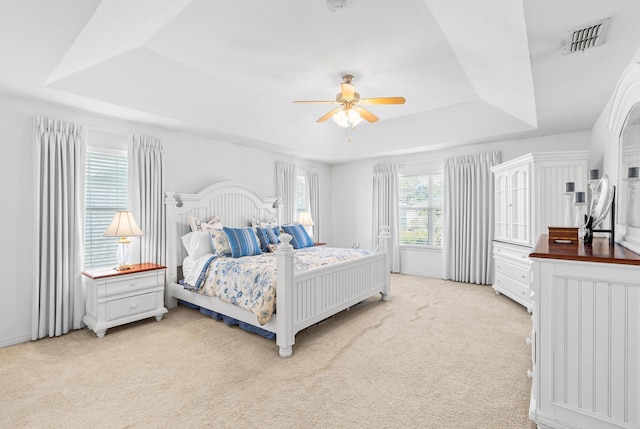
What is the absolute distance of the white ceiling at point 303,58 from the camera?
6.64 ft

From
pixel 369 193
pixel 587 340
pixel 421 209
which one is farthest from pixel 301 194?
pixel 587 340

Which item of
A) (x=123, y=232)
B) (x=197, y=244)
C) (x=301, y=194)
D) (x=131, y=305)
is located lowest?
(x=131, y=305)

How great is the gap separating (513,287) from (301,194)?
3972 mm

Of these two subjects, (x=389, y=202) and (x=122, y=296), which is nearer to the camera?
(x=122, y=296)

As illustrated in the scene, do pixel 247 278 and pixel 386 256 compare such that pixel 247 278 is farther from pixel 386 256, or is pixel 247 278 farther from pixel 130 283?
pixel 386 256

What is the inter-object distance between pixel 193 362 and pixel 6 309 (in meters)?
2.02

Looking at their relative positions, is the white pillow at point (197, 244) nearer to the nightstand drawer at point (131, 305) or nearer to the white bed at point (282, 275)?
the white bed at point (282, 275)

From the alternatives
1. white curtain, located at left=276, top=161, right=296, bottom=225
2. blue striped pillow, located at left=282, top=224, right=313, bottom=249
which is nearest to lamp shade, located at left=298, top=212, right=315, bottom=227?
white curtain, located at left=276, top=161, right=296, bottom=225

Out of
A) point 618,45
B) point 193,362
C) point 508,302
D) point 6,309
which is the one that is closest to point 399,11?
point 618,45

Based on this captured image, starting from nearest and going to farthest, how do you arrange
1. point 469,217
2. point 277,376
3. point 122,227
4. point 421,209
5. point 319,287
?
point 277,376 → point 319,287 → point 122,227 → point 469,217 → point 421,209

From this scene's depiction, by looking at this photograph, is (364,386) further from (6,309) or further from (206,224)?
(6,309)

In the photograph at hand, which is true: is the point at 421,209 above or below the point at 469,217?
above

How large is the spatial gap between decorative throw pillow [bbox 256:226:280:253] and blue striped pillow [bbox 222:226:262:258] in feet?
0.86

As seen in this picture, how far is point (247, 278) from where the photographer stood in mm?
3154
